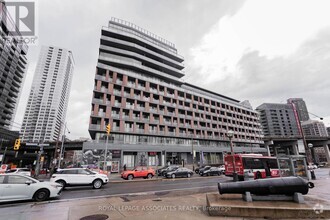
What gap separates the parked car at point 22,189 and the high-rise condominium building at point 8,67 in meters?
70.4

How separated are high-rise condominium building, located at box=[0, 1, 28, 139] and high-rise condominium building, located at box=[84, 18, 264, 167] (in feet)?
161

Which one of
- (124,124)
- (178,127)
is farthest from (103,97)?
(178,127)

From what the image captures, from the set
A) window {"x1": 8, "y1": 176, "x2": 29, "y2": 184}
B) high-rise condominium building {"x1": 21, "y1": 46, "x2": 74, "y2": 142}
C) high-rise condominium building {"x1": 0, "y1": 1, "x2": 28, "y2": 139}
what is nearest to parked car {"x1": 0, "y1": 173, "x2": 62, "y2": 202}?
window {"x1": 8, "y1": 176, "x2": 29, "y2": 184}

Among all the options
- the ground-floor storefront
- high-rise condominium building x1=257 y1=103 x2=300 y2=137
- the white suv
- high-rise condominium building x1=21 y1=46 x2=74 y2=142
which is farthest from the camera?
high-rise condominium building x1=21 y1=46 x2=74 y2=142

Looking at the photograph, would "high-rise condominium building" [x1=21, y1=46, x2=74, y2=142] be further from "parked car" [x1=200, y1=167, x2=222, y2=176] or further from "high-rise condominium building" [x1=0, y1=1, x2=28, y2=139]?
"parked car" [x1=200, y1=167, x2=222, y2=176]

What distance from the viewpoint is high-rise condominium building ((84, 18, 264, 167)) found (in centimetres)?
3806

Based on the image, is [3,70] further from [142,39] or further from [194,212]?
[194,212]

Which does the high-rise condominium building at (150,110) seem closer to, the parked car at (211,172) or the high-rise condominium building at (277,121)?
the parked car at (211,172)

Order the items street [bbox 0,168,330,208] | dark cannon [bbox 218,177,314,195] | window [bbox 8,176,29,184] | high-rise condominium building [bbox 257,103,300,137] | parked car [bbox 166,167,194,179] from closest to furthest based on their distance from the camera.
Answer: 1. dark cannon [bbox 218,177,314,195]
2. window [bbox 8,176,29,184]
3. street [bbox 0,168,330,208]
4. parked car [bbox 166,167,194,179]
5. high-rise condominium building [bbox 257,103,300,137]

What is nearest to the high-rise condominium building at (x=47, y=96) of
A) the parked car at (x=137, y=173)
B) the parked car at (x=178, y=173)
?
the parked car at (x=137, y=173)

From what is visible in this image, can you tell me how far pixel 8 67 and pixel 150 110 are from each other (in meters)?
71.5

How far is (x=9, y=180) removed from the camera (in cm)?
899

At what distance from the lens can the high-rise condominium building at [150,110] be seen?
38.1 m

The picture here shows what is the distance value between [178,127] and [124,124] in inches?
650
